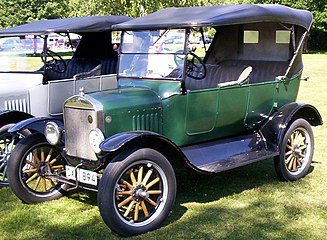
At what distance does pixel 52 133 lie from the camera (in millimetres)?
4887

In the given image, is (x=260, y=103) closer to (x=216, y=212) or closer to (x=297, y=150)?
(x=297, y=150)

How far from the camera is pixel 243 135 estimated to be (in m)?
5.88

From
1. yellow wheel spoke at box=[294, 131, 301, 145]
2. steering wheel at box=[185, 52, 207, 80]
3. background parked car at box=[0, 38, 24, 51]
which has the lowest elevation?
yellow wheel spoke at box=[294, 131, 301, 145]

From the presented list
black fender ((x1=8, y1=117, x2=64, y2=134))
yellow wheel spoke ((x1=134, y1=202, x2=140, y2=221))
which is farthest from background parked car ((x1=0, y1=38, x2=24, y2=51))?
yellow wheel spoke ((x1=134, y1=202, x2=140, y2=221))

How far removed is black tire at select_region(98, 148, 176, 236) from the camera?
161 inches

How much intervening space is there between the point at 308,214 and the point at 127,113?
79.1 inches

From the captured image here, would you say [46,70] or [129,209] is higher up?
[46,70]

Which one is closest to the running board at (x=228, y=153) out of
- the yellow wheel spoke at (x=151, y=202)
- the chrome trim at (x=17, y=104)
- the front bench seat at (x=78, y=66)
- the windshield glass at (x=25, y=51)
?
the yellow wheel spoke at (x=151, y=202)

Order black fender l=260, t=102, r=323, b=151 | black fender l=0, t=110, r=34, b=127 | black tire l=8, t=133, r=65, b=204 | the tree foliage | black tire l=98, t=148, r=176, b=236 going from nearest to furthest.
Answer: black tire l=98, t=148, r=176, b=236 → black tire l=8, t=133, r=65, b=204 → black fender l=260, t=102, r=323, b=151 → black fender l=0, t=110, r=34, b=127 → the tree foliage

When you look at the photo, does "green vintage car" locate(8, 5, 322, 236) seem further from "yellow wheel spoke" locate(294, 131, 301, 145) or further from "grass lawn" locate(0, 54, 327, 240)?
"grass lawn" locate(0, 54, 327, 240)

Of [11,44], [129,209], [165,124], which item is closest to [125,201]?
[129,209]

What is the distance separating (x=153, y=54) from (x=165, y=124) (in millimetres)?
822

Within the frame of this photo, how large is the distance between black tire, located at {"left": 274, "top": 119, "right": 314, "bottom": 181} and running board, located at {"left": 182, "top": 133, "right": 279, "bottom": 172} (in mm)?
198

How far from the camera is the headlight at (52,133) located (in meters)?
4.84
